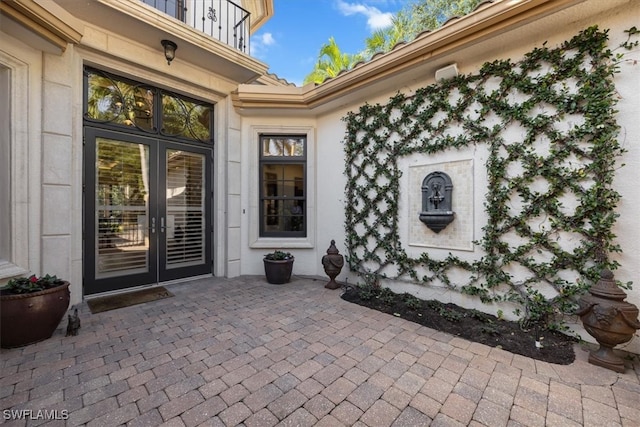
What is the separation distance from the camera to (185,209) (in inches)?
185

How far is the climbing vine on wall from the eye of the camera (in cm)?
255

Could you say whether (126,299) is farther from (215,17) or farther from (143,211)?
(215,17)

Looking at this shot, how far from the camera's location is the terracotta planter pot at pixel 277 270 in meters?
4.52

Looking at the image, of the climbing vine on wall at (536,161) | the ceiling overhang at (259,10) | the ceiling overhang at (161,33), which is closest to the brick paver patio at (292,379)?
the climbing vine on wall at (536,161)

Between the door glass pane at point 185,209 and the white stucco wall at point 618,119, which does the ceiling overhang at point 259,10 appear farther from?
the door glass pane at point 185,209

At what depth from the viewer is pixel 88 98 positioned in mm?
3770

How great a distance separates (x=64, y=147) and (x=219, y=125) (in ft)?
7.37

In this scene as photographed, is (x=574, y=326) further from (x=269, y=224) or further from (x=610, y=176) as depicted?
(x=269, y=224)

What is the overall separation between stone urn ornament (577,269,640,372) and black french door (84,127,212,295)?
16.9 ft

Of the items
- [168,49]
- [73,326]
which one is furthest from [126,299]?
[168,49]

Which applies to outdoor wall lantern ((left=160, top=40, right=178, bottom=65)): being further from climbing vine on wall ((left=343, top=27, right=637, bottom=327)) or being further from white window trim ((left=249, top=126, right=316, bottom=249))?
climbing vine on wall ((left=343, top=27, right=637, bottom=327))

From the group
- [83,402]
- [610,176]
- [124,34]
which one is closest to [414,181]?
[610,176]

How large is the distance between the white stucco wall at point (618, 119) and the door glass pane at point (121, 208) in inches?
128

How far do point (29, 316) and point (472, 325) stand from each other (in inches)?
175
